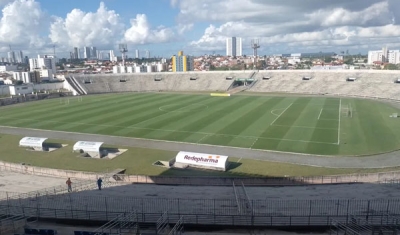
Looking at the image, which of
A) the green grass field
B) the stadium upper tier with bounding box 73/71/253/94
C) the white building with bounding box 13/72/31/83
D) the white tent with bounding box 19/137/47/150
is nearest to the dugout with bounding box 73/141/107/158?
the green grass field

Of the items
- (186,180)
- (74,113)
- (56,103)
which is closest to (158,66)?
(56,103)

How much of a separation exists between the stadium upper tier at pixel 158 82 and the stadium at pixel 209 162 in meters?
20.3

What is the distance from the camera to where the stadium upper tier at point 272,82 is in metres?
78.3

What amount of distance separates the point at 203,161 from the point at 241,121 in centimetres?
1979

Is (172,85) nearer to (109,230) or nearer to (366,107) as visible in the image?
(366,107)

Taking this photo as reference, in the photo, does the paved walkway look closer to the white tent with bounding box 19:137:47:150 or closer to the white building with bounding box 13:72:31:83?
the white tent with bounding box 19:137:47:150

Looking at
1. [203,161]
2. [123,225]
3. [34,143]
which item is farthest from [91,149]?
[123,225]

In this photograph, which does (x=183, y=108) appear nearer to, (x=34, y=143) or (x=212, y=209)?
(x=34, y=143)

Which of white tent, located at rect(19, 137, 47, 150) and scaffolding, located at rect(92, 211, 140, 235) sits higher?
scaffolding, located at rect(92, 211, 140, 235)

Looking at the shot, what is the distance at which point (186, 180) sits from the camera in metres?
26.4

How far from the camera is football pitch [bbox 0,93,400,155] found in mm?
38344

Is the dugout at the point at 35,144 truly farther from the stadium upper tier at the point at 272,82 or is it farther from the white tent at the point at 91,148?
the stadium upper tier at the point at 272,82

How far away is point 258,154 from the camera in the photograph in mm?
34438

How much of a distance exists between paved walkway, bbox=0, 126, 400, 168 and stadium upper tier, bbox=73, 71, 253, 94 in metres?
55.9
